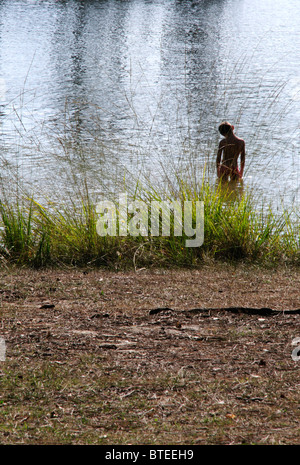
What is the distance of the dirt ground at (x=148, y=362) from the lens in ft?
7.36

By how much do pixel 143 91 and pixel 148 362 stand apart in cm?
1673

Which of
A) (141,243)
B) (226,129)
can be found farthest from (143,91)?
A: (141,243)

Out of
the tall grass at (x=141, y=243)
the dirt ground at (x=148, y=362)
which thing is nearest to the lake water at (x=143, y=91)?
the tall grass at (x=141, y=243)

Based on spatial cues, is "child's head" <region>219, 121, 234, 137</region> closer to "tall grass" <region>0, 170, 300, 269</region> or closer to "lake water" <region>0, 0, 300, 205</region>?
"lake water" <region>0, 0, 300, 205</region>

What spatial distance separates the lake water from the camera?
8312 mm

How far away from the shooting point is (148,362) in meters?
2.85

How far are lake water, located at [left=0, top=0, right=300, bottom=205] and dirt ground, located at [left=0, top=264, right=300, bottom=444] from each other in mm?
1976

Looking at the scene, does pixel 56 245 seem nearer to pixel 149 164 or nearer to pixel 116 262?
pixel 116 262

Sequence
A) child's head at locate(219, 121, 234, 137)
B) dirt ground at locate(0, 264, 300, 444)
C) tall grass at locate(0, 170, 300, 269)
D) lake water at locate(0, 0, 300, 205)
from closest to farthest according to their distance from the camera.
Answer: dirt ground at locate(0, 264, 300, 444)
tall grass at locate(0, 170, 300, 269)
child's head at locate(219, 121, 234, 137)
lake water at locate(0, 0, 300, 205)

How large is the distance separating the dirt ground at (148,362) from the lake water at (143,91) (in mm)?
1976

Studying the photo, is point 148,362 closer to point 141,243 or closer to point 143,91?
point 141,243

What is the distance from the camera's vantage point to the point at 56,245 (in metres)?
5.13

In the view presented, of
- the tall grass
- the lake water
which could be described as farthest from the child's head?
the tall grass

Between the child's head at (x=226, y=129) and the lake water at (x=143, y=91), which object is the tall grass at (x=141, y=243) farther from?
the child's head at (x=226, y=129)
